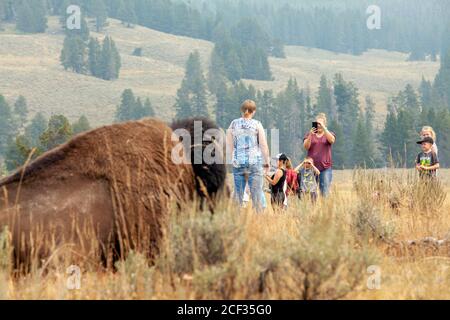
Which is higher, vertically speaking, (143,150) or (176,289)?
(143,150)

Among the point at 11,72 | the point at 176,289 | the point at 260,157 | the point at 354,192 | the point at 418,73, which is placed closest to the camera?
the point at 176,289

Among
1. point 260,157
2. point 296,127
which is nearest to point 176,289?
point 260,157

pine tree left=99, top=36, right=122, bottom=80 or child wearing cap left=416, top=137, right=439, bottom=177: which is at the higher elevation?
pine tree left=99, top=36, right=122, bottom=80

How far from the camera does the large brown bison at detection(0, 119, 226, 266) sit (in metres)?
5.81

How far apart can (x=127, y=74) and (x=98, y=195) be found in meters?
156

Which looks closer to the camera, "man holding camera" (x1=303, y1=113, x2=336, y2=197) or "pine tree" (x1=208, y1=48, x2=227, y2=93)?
"man holding camera" (x1=303, y1=113, x2=336, y2=197)

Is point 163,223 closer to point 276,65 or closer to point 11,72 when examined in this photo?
point 11,72

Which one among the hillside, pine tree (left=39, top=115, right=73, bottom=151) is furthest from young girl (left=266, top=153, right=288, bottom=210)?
the hillside

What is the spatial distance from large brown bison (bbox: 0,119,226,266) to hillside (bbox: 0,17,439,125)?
12292 centimetres

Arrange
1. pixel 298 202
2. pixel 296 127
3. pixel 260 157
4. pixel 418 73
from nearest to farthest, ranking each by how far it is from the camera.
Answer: pixel 298 202 < pixel 260 157 < pixel 296 127 < pixel 418 73

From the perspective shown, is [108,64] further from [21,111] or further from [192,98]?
[21,111]

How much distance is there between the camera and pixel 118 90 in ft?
479

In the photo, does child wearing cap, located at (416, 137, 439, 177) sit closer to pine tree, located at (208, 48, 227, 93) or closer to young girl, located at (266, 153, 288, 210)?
young girl, located at (266, 153, 288, 210)

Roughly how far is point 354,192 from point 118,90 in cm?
13579
